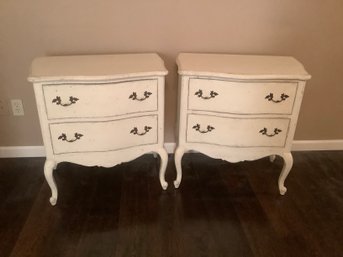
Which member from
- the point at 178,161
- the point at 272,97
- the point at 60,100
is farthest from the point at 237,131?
the point at 60,100

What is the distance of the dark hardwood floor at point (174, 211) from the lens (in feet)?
5.20

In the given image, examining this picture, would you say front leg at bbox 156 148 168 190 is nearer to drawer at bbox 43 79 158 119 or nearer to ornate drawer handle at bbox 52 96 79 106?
drawer at bbox 43 79 158 119

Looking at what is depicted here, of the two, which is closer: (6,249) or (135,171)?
(6,249)

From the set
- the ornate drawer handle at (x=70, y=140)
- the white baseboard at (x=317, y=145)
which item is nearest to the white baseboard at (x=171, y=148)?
the white baseboard at (x=317, y=145)

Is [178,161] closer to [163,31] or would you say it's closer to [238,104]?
[238,104]

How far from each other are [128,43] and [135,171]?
2.73ft

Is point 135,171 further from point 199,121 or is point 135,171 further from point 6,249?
point 6,249

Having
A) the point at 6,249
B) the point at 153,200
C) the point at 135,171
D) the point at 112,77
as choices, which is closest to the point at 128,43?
the point at 112,77

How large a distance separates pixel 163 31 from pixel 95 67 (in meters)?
0.53

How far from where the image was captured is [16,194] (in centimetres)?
189

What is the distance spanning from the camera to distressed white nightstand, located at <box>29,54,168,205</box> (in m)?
1.55

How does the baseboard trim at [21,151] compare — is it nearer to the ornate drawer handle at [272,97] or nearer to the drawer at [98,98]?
the drawer at [98,98]

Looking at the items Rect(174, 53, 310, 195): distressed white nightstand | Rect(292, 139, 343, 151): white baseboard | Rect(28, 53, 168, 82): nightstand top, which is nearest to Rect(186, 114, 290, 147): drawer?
Rect(174, 53, 310, 195): distressed white nightstand

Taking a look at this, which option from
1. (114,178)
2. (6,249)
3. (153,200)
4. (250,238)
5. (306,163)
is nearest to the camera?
(6,249)
